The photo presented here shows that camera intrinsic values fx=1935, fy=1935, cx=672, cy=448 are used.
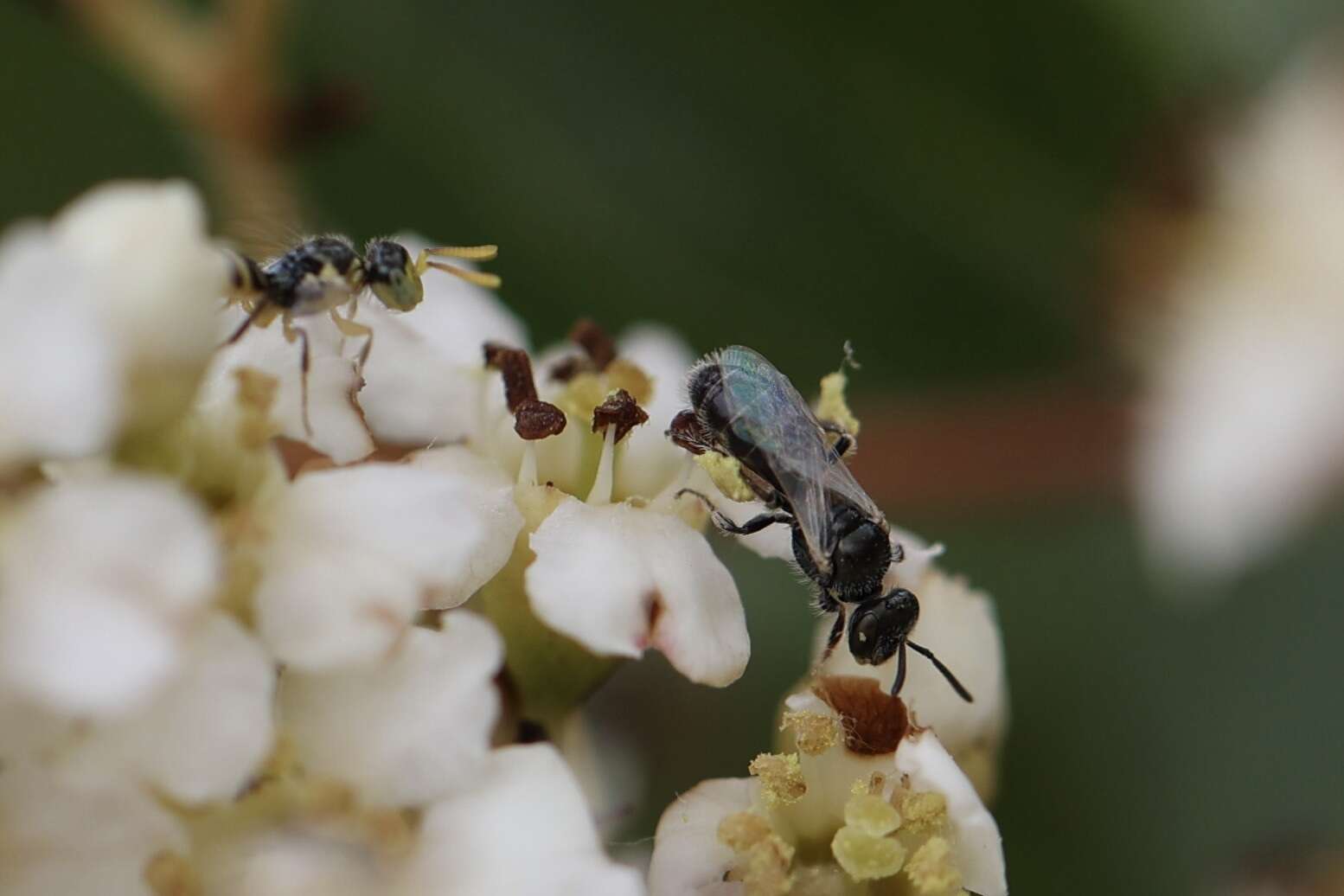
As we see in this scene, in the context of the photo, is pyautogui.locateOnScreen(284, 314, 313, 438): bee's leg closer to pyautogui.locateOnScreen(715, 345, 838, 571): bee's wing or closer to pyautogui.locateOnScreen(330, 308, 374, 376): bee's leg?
pyautogui.locateOnScreen(330, 308, 374, 376): bee's leg

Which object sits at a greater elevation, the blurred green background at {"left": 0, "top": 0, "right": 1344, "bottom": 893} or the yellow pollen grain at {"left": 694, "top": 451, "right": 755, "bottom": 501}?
the blurred green background at {"left": 0, "top": 0, "right": 1344, "bottom": 893}

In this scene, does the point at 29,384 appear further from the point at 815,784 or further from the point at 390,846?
the point at 815,784

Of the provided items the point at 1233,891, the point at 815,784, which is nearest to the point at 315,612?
the point at 815,784

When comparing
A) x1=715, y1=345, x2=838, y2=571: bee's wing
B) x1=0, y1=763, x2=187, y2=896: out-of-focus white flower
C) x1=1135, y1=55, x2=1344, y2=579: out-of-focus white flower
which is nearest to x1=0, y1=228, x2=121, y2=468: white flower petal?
x1=0, y1=763, x2=187, y2=896: out-of-focus white flower

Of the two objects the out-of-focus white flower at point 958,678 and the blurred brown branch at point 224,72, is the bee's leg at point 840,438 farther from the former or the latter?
the blurred brown branch at point 224,72

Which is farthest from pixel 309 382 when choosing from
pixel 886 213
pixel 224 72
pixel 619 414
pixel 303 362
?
pixel 886 213

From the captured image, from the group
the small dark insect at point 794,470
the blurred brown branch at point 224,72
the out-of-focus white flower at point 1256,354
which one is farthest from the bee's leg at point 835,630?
the out-of-focus white flower at point 1256,354

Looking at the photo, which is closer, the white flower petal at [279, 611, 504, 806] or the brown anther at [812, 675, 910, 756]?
the white flower petal at [279, 611, 504, 806]
